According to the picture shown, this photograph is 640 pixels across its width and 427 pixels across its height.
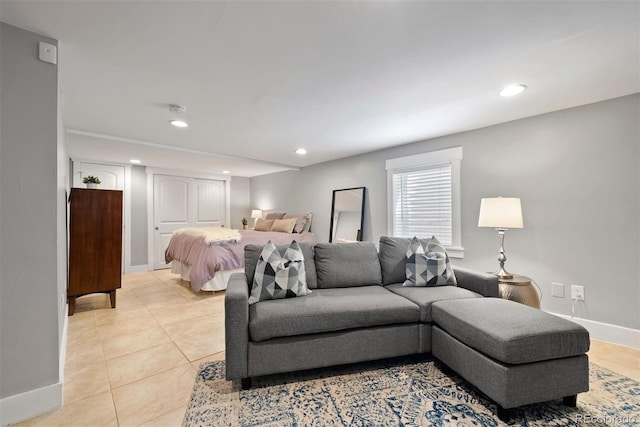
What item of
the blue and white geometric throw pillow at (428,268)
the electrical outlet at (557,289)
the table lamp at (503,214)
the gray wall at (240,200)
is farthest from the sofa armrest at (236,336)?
the gray wall at (240,200)

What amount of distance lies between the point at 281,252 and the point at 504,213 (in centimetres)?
212

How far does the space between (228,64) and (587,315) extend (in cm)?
378

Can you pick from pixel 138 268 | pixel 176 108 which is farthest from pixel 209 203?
pixel 176 108

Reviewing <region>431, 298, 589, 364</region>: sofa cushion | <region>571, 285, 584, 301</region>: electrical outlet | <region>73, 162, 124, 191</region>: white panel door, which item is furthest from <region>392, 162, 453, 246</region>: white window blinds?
<region>73, 162, 124, 191</region>: white panel door

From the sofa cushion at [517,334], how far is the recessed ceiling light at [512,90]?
1.71 m

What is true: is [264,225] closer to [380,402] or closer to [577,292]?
[380,402]

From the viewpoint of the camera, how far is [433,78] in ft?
6.88

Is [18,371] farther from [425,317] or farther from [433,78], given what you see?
[433,78]

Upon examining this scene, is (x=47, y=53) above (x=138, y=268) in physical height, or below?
above

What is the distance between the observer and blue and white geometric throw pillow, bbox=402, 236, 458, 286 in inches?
97.3

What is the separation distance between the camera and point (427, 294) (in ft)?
7.32

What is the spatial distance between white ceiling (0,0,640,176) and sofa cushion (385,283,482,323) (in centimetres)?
167

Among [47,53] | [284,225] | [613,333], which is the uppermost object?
[47,53]

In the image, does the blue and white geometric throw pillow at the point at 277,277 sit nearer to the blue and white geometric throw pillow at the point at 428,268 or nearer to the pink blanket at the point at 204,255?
the blue and white geometric throw pillow at the point at 428,268
